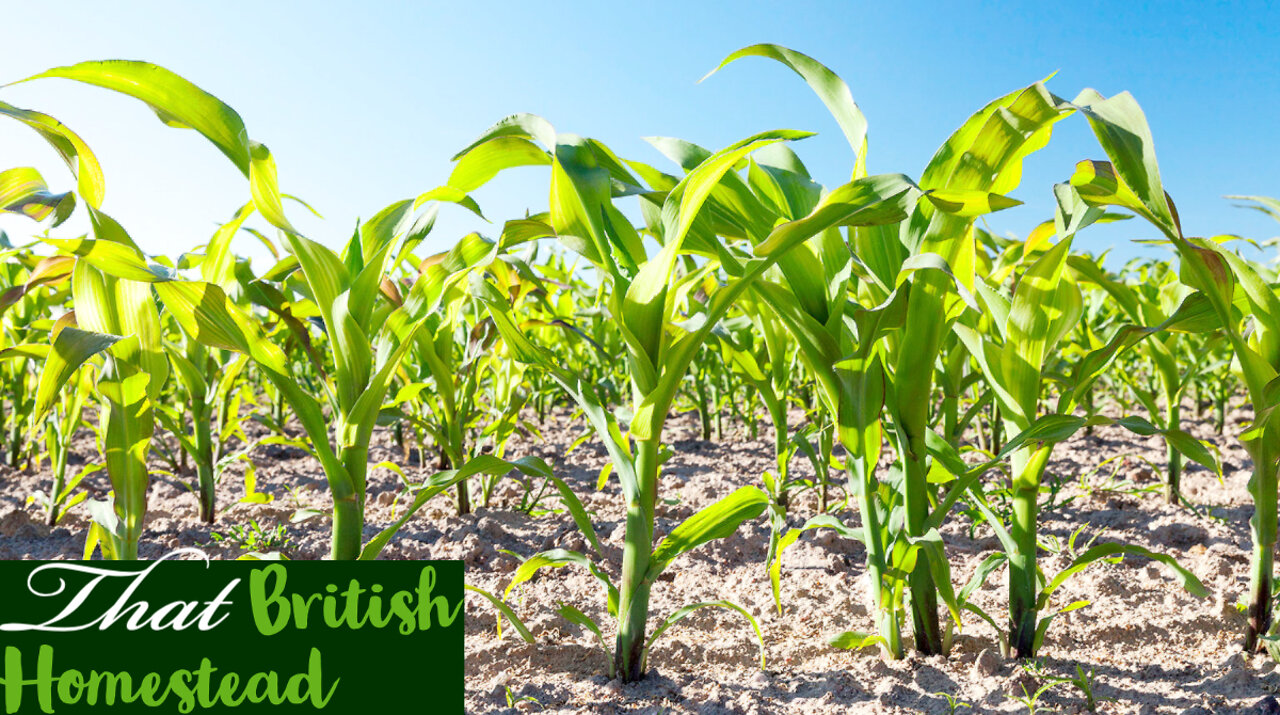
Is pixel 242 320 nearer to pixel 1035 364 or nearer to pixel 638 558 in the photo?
pixel 638 558

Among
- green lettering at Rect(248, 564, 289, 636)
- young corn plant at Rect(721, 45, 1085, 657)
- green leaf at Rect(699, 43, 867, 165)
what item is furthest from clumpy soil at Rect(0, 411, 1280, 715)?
green leaf at Rect(699, 43, 867, 165)

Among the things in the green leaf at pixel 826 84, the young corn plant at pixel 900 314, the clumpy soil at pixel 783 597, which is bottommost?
the clumpy soil at pixel 783 597

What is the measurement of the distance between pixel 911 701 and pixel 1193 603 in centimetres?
86

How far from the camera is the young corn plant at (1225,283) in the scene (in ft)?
3.34

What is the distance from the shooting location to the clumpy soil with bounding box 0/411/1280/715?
4.17ft

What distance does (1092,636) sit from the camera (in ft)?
4.99

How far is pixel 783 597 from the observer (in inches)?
69.7

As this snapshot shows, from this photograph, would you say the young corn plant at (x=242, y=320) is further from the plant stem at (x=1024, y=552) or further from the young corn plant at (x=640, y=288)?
the plant stem at (x=1024, y=552)

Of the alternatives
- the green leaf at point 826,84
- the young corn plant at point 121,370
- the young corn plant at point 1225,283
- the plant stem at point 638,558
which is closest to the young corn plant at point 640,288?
the plant stem at point 638,558

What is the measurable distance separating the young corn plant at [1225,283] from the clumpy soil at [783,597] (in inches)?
7.8

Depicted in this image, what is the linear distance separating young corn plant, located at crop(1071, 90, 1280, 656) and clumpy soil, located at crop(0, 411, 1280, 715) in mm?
197

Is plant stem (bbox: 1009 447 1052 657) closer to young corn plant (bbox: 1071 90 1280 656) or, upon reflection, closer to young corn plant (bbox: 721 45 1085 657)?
young corn plant (bbox: 721 45 1085 657)

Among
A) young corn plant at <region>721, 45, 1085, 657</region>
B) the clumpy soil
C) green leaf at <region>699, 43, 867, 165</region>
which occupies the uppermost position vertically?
green leaf at <region>699, 43, 867, 165</region>

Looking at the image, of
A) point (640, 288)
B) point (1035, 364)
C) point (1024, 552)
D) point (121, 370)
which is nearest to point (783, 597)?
point (1024, 552)
